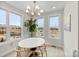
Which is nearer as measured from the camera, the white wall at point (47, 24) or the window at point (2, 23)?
the window at point (2, 23)

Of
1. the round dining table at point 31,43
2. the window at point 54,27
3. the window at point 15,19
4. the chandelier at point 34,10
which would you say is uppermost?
the chandelier at point 34,10

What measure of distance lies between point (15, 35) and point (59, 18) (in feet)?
2.74

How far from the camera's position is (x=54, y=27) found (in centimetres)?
188

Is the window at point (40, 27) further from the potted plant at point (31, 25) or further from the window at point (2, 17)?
the window at point (2, 17)

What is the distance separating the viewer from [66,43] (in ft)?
6.62

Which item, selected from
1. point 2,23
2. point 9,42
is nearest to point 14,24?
point 2,23

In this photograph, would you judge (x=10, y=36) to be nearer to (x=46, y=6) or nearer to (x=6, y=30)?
(x=6, y=30)

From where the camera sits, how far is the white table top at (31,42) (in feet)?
6.33

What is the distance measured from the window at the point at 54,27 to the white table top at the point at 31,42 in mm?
225

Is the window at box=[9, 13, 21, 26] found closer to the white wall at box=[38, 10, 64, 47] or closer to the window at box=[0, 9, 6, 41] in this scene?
the window at box=[0, 9, 6, 41]

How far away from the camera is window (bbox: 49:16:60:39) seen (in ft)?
6.07

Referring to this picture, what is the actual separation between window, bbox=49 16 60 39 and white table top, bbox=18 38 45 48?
225 mm

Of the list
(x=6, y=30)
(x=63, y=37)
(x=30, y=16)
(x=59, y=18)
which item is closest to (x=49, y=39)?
(x=63, y=37)

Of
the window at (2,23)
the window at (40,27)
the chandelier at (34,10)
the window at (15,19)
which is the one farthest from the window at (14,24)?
the window at (40,27)
